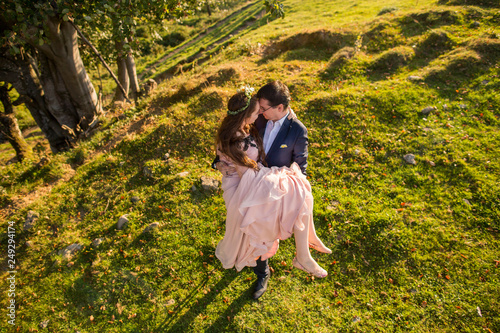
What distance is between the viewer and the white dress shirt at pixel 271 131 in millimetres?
3336

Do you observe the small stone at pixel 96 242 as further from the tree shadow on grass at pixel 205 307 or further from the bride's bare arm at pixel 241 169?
the bride's bare arm at pixel 241 169

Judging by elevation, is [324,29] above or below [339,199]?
above

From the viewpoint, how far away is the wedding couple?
9.68ft

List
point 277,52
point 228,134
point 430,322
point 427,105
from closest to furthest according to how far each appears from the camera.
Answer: point 228,134 → point 430,322 → point 427,105 → point 277,52

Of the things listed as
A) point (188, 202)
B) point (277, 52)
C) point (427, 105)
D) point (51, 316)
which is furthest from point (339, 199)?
point (277, 52)

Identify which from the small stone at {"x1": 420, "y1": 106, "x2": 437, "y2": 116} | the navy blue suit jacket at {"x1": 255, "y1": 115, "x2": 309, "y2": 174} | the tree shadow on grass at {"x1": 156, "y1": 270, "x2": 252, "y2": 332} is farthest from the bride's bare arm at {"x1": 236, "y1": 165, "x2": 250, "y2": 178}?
the small stone at {"x1": 420, "y1": 106, "x2": 437, "y2": 116}

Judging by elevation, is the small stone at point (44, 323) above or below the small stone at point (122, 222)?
below

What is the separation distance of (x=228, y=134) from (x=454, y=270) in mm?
4337

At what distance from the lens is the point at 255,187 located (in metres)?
2.91

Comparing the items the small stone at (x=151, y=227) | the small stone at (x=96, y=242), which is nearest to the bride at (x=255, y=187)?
the small stone at (x=151, y=227)

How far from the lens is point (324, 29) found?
1095 centimetres

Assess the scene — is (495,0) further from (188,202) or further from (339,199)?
(188,202)

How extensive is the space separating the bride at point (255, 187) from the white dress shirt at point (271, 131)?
170 millimetres

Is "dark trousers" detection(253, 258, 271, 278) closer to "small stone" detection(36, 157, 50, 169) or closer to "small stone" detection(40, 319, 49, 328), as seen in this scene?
"small stone" detection(40, 319, 49, 328)
